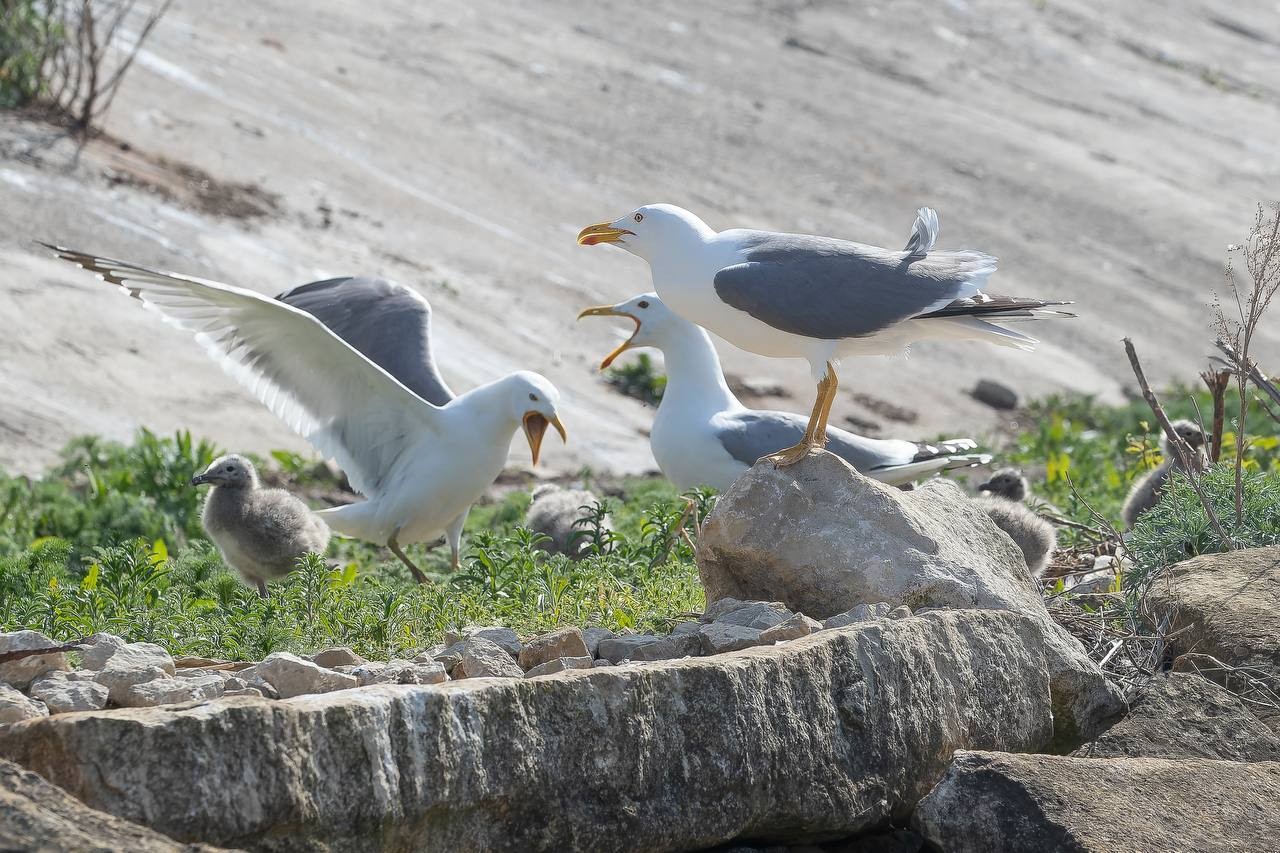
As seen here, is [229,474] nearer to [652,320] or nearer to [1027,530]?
[652,320]

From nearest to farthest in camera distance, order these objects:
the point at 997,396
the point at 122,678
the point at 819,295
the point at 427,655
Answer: the point at 122,678 < the point at 427,655 < the point at 819,295 < the point at 997,396

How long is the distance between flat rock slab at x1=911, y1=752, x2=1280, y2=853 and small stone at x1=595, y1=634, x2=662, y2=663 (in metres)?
0.96

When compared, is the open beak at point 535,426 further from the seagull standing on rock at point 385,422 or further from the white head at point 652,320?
the white head at point 652,320

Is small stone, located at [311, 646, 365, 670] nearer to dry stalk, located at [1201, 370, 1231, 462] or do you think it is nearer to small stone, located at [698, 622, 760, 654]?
small stone, located at [698, 622, 760, 654]

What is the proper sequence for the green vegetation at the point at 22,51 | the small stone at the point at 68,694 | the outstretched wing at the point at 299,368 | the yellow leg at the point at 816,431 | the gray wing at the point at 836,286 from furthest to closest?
the green vegetation at the point at 22,51 < the outstretched wing at the point at 299,368 < the gray wing at the point at 836,286 < the yellow leg at the point at 816,431 < the small stone at the point at 68,694

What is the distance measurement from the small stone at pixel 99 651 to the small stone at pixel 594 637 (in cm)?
132

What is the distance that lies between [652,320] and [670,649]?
4293 mm

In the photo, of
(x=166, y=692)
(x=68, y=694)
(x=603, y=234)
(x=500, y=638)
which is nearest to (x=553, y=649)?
(x=500, y=638)

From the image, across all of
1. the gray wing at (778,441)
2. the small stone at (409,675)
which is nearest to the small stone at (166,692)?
the small stone at (409,675)

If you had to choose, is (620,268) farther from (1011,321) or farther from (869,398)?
(1011,321)

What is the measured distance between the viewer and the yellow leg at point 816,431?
17.4 feet

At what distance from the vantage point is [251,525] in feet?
24.7

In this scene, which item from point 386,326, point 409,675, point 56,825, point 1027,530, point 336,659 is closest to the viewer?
point 56,825

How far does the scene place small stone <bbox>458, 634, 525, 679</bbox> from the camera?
4.15 m
